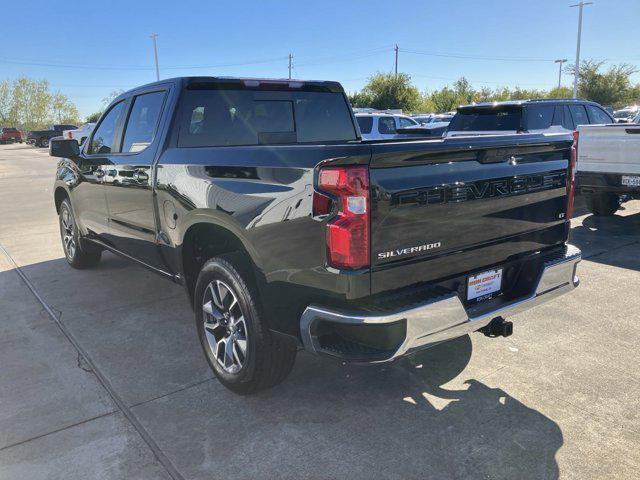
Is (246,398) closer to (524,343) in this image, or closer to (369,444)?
(369,444)

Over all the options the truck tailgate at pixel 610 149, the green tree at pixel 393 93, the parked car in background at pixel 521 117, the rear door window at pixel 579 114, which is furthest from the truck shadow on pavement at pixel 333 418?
the green tree at pixel 393 93

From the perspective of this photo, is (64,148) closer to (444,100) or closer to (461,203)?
(461,203)

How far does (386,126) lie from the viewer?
15.5 metres

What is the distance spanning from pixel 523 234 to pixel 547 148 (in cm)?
54

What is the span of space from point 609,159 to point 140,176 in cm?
639

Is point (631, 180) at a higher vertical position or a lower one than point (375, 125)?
lower

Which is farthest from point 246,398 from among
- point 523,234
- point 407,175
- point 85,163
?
point 85,163

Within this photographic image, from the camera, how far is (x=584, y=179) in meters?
7.63

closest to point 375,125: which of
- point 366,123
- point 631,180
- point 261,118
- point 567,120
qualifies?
point 366,123

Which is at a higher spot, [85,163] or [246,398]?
[85,163]

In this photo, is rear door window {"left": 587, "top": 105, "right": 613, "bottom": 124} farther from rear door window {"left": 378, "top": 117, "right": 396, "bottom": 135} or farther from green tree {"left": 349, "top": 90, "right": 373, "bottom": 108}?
green tree {"left": 349, "top": 90, "right": 373, "bottom": 108}

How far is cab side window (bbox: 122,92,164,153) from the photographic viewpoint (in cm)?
403

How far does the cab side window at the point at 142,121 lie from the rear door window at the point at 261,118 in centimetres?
33

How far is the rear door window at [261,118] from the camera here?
3.86 m
